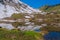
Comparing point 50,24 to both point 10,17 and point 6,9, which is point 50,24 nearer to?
point 10,17

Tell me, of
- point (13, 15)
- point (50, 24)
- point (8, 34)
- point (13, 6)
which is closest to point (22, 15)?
point (13, 15)

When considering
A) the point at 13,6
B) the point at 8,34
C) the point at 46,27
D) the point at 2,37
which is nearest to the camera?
the point at 2,37

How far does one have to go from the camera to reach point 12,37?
5800 cm

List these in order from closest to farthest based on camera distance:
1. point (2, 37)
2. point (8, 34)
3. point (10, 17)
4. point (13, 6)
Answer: point (2, 37) < point (8, 34) < point (10, 17) < point (13, 6)

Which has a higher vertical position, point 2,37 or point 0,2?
point 0,2

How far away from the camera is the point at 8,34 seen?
61.0 meters

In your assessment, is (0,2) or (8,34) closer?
(8,34)

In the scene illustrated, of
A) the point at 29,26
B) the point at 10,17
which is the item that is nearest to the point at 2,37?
the point at 29,26

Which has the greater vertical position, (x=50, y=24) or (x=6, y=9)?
(x=6, y=9)

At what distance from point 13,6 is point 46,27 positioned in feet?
211

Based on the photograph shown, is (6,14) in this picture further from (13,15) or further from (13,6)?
(13,6)

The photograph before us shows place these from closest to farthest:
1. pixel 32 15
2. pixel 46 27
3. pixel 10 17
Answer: pixel 46 27, pixel 10 17, pixel 32 15

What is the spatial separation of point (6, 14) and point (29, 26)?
3817 centimetres

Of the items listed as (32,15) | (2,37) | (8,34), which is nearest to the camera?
(2,37)
